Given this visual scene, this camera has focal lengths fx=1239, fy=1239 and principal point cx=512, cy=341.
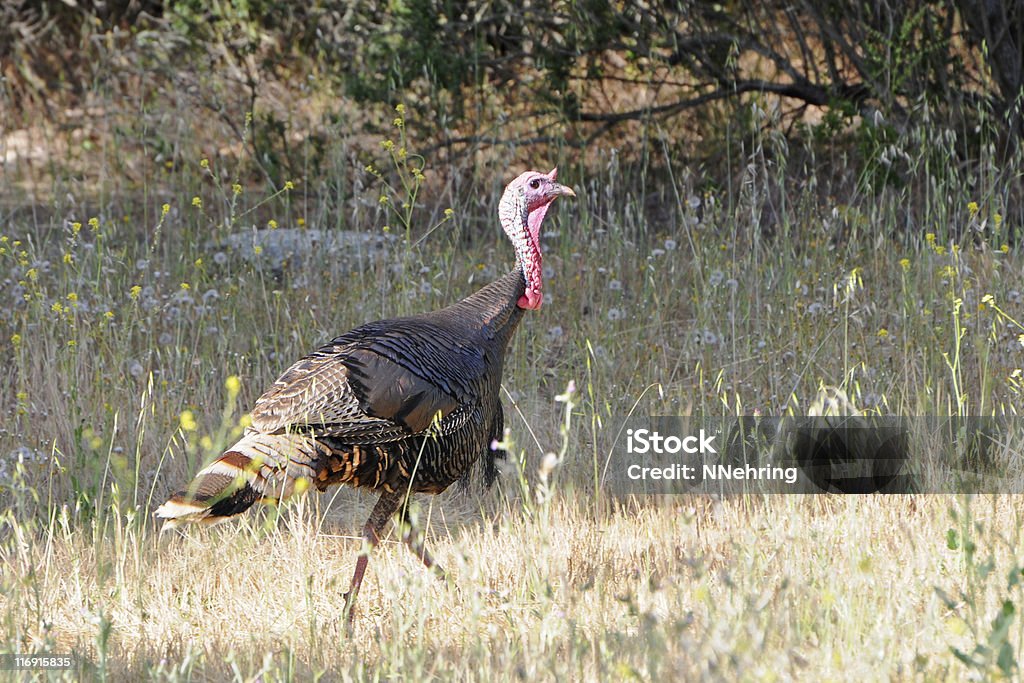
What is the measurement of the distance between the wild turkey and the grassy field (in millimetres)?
219

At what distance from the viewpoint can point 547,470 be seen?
2.38 metres

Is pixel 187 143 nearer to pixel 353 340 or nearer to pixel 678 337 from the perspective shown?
pixel 678 337

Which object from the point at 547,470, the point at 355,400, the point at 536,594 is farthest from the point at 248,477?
the point at 547,470

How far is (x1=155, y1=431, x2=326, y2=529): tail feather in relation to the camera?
3.12 meters

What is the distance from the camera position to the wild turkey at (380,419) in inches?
128

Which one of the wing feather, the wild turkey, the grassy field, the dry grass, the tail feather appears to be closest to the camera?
the dry grass

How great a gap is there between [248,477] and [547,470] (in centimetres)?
111

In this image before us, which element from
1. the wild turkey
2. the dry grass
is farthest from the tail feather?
the dry grass

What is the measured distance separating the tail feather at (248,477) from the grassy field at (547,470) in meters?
0.17

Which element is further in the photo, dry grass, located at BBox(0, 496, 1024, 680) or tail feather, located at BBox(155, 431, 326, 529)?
tail feather, located at BBox(155, 431, 326, 529)

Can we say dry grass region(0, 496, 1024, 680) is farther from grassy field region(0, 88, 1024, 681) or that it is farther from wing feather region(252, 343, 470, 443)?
wing feather region(252, 343, 470, 443)

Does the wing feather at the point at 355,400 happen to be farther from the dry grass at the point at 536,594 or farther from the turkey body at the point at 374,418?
the dry grass at the point at 536,594

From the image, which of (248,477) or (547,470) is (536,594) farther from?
(547,470)

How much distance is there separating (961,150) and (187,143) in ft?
14.9
